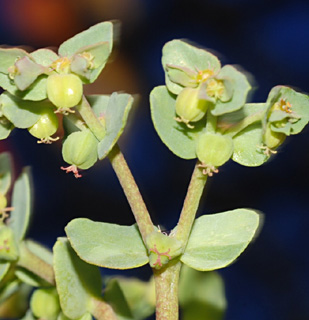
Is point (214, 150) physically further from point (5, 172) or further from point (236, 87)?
point (5, 172)

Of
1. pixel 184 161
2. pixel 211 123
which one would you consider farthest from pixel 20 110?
pixel 184 161

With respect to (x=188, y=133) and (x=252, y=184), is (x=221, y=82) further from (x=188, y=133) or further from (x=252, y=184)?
(x=252, y=184)

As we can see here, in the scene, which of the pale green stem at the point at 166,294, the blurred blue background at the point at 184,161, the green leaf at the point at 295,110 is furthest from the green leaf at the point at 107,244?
the blurred blue background at the point at 184,161

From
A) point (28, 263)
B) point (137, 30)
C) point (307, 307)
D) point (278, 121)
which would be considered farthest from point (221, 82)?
point (137, 30)

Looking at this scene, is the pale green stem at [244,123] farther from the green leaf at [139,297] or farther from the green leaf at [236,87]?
the green leaf at [139,297]

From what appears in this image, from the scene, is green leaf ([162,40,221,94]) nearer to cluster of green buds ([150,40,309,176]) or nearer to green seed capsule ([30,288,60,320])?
cluster of green buds ([150,40,309,176])
